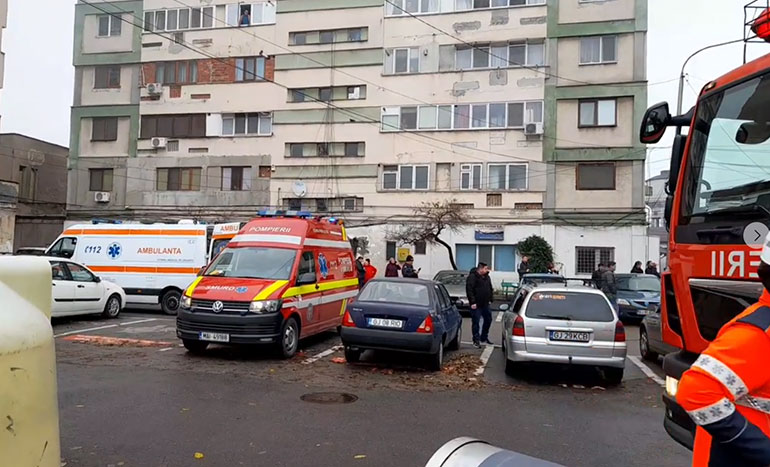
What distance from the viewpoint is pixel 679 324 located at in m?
4.35

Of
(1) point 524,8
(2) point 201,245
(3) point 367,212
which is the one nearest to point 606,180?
(1) point 524,8

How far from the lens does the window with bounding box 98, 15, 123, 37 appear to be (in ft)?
111

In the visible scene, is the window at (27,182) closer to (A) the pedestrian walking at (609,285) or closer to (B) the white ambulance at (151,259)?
(B) the white ambulance at (151,259)

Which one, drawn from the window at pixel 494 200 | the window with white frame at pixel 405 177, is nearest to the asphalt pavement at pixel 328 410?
the window at pixel 494 200

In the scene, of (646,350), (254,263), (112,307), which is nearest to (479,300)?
(646,350)

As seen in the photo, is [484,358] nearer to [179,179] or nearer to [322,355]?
[322,355]

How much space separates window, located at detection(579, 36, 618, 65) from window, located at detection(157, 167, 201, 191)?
21.3m

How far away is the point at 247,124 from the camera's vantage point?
31.8 m

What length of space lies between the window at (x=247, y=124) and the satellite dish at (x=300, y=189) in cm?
329

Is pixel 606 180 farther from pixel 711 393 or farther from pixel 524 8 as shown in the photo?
pixel 711 393

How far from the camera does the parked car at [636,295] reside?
54.7 feet

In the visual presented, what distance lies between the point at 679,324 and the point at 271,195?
2821 cm

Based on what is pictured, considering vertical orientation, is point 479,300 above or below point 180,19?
below

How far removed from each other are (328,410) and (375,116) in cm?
2466
